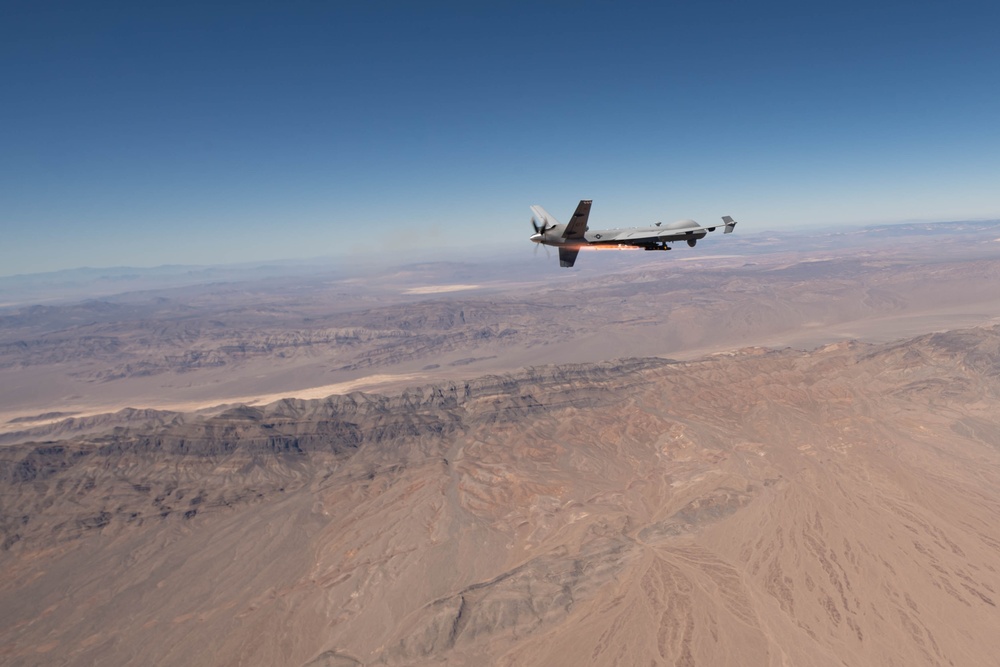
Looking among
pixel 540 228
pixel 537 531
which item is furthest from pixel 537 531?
pixel 540 228

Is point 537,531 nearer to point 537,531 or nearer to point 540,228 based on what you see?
point 537,531

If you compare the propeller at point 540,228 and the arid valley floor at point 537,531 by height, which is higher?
the propeller at point 540,228

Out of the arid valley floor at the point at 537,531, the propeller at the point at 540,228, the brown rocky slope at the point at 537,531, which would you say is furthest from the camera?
the brown rocky slope at the point at 537,531

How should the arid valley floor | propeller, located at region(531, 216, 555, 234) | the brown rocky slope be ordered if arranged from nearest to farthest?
1. propeller, located at region(531, 216, 555, 234)
2. the arid valley floor
3. the brown rocky slope

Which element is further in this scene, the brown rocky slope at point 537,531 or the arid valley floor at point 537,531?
the brown rocky slope at point 537,531

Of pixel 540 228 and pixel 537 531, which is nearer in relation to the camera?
pixel 540 228

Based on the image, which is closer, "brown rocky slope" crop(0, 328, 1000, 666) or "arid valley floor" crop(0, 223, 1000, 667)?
"arid valley floor" crop(0, 223, 1000, 667)

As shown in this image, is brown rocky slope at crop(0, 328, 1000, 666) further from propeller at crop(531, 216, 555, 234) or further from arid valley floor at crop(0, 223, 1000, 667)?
propeller at crop(531, 216, 555, 234)

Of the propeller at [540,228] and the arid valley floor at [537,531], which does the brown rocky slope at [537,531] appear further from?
the propeller at [540,228]

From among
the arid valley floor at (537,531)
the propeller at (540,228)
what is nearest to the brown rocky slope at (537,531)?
the arid valley floor at (537,531)

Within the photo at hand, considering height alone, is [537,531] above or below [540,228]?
below

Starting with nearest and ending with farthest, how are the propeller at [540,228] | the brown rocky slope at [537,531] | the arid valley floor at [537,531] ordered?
the propeller at [540,228] → the arid valley floor at [537,531] → the brown rocky slope at [537,531]

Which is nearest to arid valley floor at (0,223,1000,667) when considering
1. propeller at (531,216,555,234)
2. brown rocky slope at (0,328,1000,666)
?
brown rocky slope at (0,328,1000,666)
